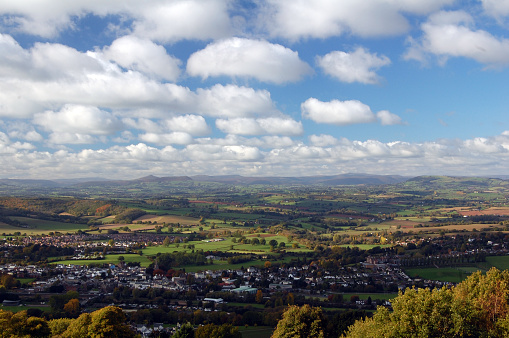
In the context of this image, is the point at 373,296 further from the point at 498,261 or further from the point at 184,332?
the point at 184,332

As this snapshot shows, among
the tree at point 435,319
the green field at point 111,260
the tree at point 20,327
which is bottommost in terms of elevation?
the green field at point 111,260

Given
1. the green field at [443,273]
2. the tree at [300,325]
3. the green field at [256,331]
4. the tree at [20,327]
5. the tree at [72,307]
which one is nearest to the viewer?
the tree at [20,327]

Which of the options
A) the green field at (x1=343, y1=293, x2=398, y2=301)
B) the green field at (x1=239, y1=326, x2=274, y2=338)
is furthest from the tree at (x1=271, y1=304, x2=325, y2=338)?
the green field at (x1=343, y1=293, x2=398, y2=301)

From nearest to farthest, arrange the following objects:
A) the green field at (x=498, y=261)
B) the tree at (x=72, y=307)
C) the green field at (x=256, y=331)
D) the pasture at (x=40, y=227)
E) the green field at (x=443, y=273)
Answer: the green field at (x=256, y=331) < the tree at (x=72, y=307) < the green field at (x=443, y=273) < the green field at (x=498, y=261) < the pasture at (x=40, y=227)

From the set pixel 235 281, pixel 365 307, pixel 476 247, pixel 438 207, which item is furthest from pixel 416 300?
pixel 438 207

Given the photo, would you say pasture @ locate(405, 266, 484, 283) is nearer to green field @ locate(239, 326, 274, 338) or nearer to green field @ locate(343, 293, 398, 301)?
green field @ locate(343, 293, 398, 301)

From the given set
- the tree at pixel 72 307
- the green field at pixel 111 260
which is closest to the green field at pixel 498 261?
the green field at pixel 111 260

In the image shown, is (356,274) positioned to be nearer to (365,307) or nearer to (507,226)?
(365,307)

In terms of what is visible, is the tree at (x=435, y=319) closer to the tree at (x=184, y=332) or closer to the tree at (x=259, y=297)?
the tree at (x=184, y=332)

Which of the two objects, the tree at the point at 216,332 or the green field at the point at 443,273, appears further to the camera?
the green field at the point at 443,273
